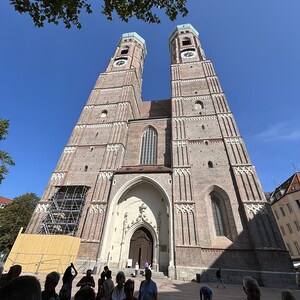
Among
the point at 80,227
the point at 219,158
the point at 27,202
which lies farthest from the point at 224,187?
the point at 27,202

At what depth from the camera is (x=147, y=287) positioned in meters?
3.60

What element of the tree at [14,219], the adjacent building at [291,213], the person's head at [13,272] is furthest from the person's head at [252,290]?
the adjacent building at [291,213]

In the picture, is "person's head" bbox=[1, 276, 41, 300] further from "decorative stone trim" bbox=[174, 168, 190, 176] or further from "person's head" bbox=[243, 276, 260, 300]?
"decorative stone trim" bbox=[174, 168, 190, 176]

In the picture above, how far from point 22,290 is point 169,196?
1419 centimetres

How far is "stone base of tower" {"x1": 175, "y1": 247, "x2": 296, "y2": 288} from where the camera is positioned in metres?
11.2

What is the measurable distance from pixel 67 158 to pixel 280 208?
29.8 meters

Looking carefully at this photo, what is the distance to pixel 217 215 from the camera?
14703 mm

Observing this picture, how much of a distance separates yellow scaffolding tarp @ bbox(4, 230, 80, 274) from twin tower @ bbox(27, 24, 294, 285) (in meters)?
1.01

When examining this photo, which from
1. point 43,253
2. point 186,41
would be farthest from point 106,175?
point 186,41

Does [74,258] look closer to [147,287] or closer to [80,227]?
[80,227]

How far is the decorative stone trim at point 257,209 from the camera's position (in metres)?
13.2

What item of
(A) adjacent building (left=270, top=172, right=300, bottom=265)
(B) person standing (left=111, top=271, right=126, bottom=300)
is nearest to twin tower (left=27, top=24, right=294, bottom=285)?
(B) person standing (left=111, top=271, right=126, bottom=300)

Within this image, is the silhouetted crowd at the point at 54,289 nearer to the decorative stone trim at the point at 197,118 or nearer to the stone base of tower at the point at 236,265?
the stone base of tower at the point at 236,265

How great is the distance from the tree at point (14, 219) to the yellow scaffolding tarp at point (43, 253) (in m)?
12.6
